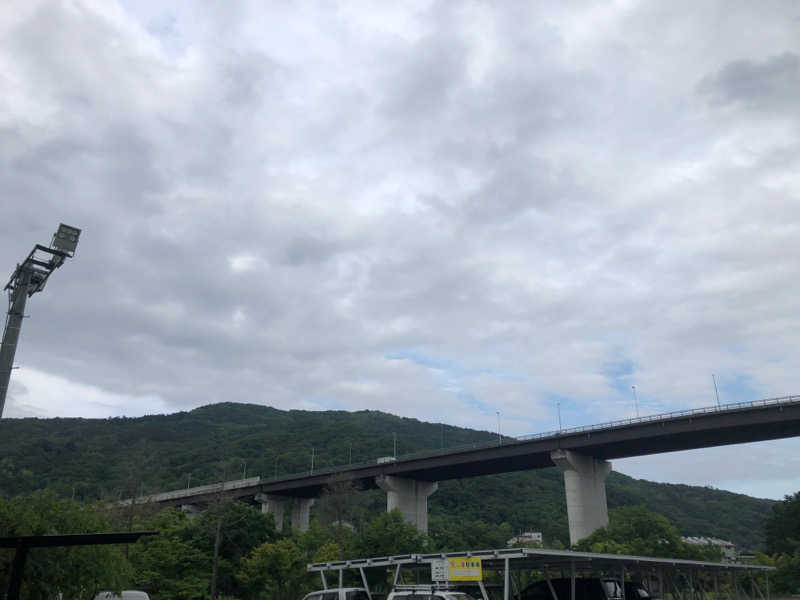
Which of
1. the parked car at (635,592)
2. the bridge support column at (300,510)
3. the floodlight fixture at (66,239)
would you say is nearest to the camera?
the parked car at (635,592)

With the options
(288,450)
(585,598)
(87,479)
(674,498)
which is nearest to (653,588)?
(585,598)

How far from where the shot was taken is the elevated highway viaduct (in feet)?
224

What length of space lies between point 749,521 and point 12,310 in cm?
16404

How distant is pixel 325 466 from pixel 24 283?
117m

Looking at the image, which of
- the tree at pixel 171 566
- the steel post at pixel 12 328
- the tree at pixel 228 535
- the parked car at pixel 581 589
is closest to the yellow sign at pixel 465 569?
the parked car at pixel 581 589

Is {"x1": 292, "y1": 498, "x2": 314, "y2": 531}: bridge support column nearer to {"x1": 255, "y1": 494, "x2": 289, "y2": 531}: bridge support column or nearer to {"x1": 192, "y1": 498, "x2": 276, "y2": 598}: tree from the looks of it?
{"x1": 255, "y1": 494, "x2": 289, "y2": 531}: bridge support column

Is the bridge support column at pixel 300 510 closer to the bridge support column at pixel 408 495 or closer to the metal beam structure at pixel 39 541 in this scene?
the bridge support column at pixel 408 495

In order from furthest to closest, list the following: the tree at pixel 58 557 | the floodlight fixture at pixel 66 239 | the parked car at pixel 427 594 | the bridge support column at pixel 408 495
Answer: the bridge support column at pixel 408 495
the floodlight fixture at pixel 66 239
the parked car at pixel 427 594
the tree at pixel 58 557

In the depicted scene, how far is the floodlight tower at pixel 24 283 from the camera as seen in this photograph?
3216cm

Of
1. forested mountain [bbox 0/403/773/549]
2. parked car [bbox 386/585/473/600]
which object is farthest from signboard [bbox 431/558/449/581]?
forested mountain [bbox 0/403/773/549]

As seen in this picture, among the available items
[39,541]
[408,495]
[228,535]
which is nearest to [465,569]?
[39,541]

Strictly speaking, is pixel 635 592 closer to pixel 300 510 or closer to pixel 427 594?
pixel 427 594

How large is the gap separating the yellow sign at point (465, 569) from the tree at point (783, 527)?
86.4m

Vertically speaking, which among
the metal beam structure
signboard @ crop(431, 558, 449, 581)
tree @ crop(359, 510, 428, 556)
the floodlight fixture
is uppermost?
the floodlight fixture
